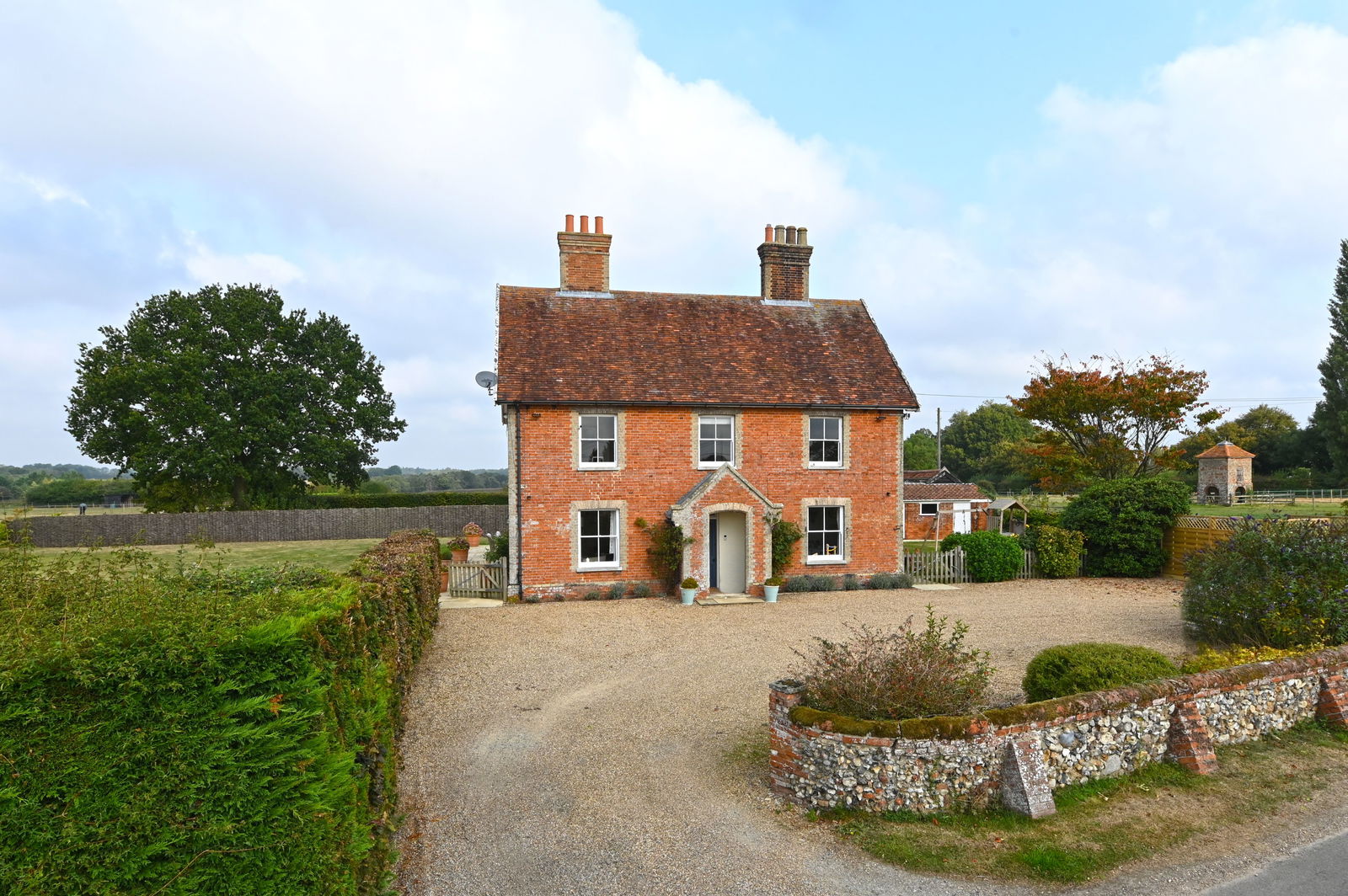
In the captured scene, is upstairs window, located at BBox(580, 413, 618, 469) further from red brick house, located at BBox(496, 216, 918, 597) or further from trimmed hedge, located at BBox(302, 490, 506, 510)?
trimmed hedge, located at BBox(302, 490, 506, 510)

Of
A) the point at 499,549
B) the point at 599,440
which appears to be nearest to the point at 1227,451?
the point at 599,440

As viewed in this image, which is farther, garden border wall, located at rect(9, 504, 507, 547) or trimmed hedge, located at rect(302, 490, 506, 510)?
trimmed hedge, located at rect(302, 490, 506, 510)

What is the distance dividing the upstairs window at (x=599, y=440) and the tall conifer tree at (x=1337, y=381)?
65.2 metres

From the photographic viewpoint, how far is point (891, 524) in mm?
22500

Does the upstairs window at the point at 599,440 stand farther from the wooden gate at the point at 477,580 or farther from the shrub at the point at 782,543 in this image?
the shrub at the point at 782,543

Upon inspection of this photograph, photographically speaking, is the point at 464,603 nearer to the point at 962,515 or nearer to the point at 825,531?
the point at 825,531

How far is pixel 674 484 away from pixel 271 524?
29.2 metres

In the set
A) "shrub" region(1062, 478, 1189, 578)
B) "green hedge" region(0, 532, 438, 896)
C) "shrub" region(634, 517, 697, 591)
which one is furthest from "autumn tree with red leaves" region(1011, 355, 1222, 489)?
"green hedge" region(0, 532, 438, 896)

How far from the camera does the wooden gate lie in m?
20.7

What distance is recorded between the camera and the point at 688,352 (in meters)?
22.4

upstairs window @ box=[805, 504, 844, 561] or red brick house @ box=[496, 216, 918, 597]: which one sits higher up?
red brick house @ box=[496, 216, 918, 597]

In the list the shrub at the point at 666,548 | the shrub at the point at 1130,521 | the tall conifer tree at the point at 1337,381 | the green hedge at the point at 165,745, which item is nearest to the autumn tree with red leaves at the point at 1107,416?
the shrub at the point at 1130,521

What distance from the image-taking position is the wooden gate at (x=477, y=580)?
67.9 feet

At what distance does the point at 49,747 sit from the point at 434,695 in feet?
25.9
